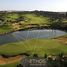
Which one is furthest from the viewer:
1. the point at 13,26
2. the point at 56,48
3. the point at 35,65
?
the point at 13,26

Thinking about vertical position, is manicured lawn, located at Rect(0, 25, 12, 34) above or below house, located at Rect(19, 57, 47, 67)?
below

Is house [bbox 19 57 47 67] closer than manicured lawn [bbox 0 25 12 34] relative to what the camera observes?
Yes

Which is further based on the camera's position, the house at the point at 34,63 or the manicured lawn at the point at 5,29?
the manicured lawn at the point at 5,29

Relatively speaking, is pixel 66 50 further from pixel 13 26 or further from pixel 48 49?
pixel 13 26

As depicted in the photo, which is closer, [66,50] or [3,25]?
[66,50]

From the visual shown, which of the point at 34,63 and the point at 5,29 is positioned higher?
the point at 34,63

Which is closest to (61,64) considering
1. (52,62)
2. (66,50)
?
(52,62)

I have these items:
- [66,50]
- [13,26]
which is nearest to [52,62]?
Answer: [66,50]

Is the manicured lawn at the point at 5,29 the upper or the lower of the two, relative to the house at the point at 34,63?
lower

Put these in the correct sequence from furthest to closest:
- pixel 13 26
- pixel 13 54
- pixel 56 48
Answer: pixel 13 26 → pixel 56 48 → pixel 13 54

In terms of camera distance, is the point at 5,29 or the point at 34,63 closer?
the point at 34,63
